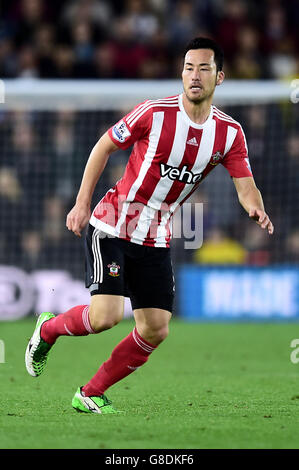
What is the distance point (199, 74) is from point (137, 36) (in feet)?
29.3

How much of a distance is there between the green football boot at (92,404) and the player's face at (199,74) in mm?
1889

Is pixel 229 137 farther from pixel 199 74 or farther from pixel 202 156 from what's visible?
pixel 199 74

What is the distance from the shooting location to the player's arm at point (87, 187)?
5.58 meters

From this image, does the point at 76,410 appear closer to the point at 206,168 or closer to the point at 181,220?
the point at 206,168

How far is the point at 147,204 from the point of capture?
232 inches

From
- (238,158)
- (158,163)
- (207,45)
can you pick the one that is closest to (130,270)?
(158,163)

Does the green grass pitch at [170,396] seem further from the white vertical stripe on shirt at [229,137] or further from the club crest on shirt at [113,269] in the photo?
the white vertical stripe on shirt at [229,137]

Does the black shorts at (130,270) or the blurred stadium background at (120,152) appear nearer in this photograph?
the black shorts at (130,270)

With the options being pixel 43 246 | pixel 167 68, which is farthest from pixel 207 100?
pixel 167 68

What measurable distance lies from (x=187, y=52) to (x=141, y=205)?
0.97 meters

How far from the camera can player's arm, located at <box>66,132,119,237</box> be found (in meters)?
5.58

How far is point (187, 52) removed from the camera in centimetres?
585

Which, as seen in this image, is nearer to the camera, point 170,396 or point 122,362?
point 122,362

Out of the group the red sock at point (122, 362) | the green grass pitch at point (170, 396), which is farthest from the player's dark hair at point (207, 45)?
the green grass pitch at point (170, 396)
